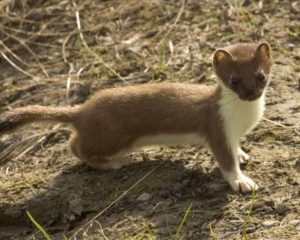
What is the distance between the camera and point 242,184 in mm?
4379

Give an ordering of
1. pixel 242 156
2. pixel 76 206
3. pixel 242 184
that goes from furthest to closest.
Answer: pixel 242 156
pixel 76 206
pixel 242 184

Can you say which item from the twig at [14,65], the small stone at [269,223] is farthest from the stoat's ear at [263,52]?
the twig at [14,65]

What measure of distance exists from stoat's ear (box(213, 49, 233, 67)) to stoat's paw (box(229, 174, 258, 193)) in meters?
0.74

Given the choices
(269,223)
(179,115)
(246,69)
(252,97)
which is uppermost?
(246,69)

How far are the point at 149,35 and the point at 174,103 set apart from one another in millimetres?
2132

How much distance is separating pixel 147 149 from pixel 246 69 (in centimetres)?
120

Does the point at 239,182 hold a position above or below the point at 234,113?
below

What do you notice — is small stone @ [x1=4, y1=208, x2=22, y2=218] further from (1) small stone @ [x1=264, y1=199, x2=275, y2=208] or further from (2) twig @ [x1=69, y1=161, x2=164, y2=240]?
(1) small stone @ [x1=264, y1=199, x2=275, y2=208]

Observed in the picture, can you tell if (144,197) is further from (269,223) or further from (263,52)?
(263,52)

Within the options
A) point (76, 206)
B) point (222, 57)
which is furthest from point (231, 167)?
point (76, 206)

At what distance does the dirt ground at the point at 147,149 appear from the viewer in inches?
169

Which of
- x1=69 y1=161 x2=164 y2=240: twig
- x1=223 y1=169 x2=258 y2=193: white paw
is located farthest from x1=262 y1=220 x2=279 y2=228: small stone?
x1=69 y1=161 x2=164 y2=240: twig

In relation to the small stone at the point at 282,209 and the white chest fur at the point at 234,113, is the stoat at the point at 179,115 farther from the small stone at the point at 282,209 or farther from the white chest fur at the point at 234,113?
the small stone at the point at 282,209

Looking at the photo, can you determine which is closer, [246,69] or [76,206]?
[246,69]
